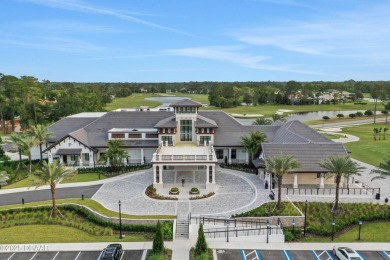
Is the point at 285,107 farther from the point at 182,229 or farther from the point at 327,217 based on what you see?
the point at 182,229

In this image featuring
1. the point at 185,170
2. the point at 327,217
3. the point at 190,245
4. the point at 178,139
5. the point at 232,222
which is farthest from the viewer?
the point at 178,139

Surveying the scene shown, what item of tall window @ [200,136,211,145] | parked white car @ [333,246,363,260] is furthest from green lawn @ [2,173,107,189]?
parked white car @ [333,246,363,260]

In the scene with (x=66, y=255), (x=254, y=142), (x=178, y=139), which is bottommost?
(x=66, y=255)

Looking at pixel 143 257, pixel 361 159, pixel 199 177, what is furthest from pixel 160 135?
pixel 361 159

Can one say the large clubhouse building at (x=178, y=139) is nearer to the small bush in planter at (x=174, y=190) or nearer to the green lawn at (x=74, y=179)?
the small bush in planter at (x=174, y=190)

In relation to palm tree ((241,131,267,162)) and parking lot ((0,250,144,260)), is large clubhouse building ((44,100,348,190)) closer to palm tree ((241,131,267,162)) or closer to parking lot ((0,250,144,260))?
palm tree ((241,131,267,162))

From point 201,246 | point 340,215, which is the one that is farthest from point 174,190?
point 340,215

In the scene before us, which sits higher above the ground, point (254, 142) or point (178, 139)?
point (254, 142)
